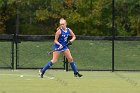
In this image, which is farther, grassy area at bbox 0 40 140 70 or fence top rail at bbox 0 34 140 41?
grassy area at bbox 0 40 140 70

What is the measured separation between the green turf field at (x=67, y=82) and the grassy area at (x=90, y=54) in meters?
2.37

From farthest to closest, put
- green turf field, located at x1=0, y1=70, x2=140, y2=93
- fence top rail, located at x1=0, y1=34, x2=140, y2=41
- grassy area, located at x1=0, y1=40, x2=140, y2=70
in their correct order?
grassy area, located at x1=0, y1=40, x2=140, y2=70
fence top rail, located at x1=0, y1=34, x2=140, y2=41
green turf field, located at x1=0, y1=70, x2=140, y2=93

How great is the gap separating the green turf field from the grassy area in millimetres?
2366

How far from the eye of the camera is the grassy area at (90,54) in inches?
842

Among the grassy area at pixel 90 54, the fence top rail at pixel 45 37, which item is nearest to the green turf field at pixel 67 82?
the fence top rail at pixel 45 37

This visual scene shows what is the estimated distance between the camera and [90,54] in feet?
83.7

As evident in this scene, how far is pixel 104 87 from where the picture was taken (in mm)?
13914

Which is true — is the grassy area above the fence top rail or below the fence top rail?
below

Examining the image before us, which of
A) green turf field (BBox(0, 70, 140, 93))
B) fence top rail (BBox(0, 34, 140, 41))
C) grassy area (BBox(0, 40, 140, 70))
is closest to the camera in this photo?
green turf field (BBox(0, 70, 140, 93))

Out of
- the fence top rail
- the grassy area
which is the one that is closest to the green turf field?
the fence top rail

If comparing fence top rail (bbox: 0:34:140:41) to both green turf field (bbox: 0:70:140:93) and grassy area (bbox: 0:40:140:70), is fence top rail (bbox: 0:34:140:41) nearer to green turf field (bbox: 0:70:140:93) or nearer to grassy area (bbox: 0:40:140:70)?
grassy area (bbox: 0:40:140:70)

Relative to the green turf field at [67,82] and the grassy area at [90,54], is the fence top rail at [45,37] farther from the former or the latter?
the green turf field at [67,82]

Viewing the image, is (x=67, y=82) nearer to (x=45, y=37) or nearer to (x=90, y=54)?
(x=45, y=37)

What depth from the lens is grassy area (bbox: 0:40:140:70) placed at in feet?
70.1
